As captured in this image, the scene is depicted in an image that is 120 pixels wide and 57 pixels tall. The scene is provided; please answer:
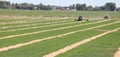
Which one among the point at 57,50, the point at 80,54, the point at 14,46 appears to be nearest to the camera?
the point at 80,54

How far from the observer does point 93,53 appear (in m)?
19.1

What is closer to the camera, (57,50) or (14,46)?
(57,50)

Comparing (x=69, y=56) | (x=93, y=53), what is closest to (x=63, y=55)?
(x=69, y=56)

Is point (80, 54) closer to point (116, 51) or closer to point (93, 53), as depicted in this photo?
point (93, 53)

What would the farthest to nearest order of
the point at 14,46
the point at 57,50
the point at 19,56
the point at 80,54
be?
the point at 14,46 < the point at 57,50 < the point at 80,54 < the point at 19,56

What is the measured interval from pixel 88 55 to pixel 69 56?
1.05 metres

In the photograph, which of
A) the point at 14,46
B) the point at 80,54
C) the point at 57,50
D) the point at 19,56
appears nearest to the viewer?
the point at 19,56

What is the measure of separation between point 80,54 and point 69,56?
1034mm

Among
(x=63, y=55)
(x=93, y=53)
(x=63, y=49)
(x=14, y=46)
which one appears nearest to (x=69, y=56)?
(x=63, y=55)

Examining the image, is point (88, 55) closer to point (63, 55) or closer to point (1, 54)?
point (63, 55)

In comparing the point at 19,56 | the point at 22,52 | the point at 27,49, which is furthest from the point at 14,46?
the point at 19,56

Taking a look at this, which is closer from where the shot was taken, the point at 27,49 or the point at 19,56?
the point at 19,56

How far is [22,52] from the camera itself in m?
18.9

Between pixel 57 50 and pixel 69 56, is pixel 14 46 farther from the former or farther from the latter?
pixel 69 56
